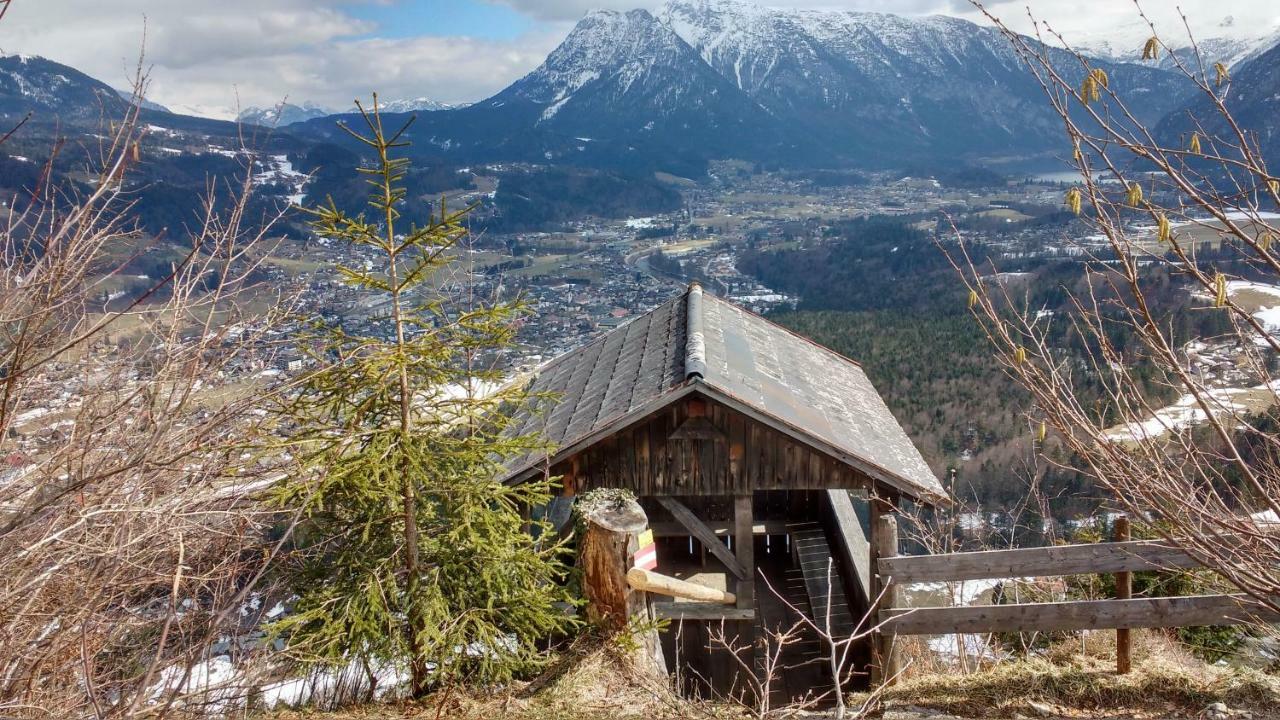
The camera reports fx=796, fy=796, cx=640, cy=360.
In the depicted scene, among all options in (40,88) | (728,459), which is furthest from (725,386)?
(40,88)

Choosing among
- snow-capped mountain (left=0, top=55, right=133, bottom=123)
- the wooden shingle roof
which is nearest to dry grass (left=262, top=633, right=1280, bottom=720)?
the wooden shingle roof

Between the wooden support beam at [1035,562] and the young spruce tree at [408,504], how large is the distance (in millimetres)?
2393

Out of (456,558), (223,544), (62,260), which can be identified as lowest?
(223,544)

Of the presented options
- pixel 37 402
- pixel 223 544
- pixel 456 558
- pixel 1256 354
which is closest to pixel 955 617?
pixel 1256 354

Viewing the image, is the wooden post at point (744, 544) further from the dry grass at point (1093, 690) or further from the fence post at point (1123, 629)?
the fence post at point (1123, 629)

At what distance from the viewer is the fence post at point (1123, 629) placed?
5070 mm

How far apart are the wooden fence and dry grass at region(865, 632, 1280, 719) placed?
254mm

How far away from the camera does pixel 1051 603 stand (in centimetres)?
512

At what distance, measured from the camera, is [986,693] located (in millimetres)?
4879

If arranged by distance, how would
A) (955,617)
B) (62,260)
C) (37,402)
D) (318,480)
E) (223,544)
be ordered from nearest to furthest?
1. (62,260)
2. (318,480)
3. (955,617)
4. (37,402)
5. (223,544)

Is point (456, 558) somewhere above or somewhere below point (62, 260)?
below

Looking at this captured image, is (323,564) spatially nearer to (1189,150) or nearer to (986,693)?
(986,693)

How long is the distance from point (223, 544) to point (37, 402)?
1738 mm

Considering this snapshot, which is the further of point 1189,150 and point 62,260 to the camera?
point 62,260
